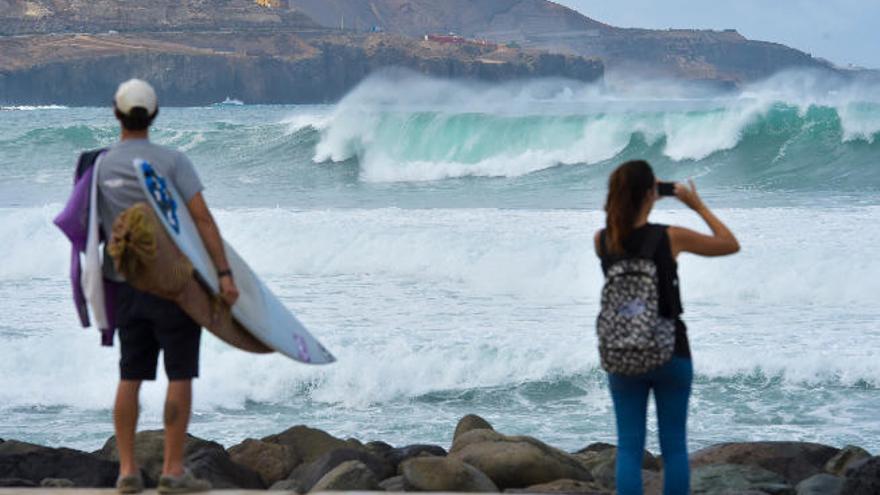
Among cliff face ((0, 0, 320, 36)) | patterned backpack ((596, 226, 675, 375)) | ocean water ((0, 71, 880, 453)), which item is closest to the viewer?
patterned backpack ((596, 226, 675, 375))

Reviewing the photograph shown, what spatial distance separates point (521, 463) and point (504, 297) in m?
7.68

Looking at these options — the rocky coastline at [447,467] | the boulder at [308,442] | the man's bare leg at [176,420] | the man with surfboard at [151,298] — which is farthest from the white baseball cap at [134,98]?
the boulder at [308,442]

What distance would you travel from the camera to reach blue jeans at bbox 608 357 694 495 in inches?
173

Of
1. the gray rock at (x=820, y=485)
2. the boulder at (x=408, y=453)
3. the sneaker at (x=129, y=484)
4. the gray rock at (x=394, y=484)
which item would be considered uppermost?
the sneaker at (x=129, y=484)

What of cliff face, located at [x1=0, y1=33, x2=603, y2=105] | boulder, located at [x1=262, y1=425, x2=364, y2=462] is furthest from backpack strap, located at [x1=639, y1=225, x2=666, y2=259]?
cliff face, located at [x1=0, y1=33, x2=603, y2=105]

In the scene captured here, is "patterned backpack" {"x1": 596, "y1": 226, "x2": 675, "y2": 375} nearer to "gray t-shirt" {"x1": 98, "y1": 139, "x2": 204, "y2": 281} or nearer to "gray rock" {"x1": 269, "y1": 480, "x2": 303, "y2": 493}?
"gray t-shirt" {"x1": 98, "y1": 139, "x2": 204, "y2": 281}

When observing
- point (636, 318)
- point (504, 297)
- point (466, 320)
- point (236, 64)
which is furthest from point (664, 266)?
point (236, 64)

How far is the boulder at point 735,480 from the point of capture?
21.0 feet

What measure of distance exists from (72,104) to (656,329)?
5788 inches

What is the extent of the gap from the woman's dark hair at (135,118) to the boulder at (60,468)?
83.1 inches

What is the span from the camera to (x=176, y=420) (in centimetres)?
474

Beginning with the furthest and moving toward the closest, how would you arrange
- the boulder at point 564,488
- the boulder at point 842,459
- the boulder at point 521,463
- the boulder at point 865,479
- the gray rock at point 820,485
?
the boulder at point 842,459 < the boulder at point 521,463 < the gray rock at point 820,485 < the boulder at point 564,488 < the boulder at point 865,479

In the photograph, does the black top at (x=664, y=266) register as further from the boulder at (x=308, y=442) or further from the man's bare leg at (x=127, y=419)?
the boulder at (x=308, y=442)

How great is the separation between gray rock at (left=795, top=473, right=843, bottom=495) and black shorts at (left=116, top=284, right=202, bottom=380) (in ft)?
9.58
